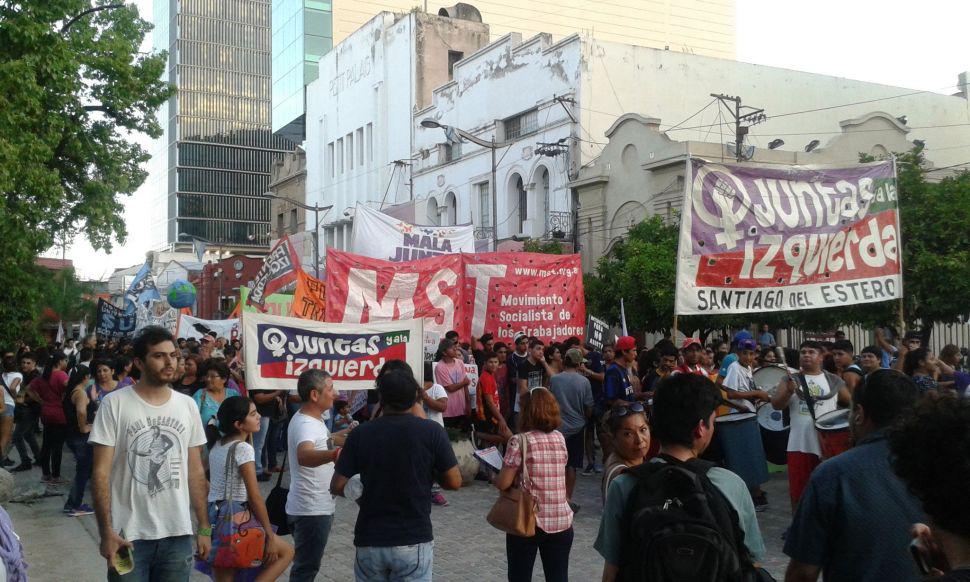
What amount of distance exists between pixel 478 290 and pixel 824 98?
31418mm

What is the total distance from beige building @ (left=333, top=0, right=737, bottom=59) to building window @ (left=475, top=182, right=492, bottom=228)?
29.2m

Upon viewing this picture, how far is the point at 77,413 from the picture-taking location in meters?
10.5

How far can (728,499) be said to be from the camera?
325 cm

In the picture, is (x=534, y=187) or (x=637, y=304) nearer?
(x=637, y=304)

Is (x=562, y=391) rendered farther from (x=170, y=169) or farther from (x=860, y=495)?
(x=170, y=169)

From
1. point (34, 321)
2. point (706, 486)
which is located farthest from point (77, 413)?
point (34, 321)

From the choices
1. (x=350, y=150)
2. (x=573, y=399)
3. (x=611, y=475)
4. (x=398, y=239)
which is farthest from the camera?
(x=350, y=150)

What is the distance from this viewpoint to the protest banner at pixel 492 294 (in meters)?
14.5

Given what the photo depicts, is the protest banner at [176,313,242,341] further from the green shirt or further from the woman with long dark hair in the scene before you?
the green shirt

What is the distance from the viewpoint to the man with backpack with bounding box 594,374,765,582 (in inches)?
117

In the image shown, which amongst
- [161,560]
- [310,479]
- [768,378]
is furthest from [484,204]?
[161,560]

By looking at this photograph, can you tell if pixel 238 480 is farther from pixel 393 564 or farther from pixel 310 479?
→ pixel 393 564

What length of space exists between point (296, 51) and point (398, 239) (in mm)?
62117

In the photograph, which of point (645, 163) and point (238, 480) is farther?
point (645, 163)
